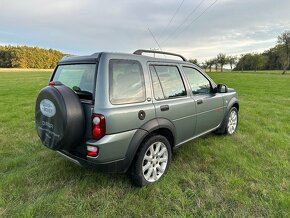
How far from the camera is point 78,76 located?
266 centimetres

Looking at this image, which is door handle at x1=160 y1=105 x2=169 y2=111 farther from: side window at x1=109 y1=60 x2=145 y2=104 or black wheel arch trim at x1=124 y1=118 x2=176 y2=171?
side window at x1=109 y1=60 x2=145 y2=104

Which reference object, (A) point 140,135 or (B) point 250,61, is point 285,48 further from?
(A) point 140,135

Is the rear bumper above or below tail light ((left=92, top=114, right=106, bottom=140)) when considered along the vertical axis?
below

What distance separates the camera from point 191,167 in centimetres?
322

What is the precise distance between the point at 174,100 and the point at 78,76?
136 cm

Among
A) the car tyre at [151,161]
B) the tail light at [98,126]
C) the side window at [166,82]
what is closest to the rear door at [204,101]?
the side window at [166,82]

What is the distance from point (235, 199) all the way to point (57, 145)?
2192 millimetres

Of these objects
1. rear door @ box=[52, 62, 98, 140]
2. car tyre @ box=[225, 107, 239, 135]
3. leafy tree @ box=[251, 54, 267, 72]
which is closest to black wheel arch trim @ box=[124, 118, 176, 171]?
rear door @ box=[52, 62, 98, 140]

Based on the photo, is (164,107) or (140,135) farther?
(164,107)

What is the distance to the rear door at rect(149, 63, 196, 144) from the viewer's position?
2768 mm

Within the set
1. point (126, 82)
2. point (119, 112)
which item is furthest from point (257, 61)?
point (119, 112)

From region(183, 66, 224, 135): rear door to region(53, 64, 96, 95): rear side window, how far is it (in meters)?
1.61

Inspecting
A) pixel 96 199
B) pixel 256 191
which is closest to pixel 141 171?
pixel 96 199

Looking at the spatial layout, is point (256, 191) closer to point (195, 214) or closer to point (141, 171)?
point (195, 214)
